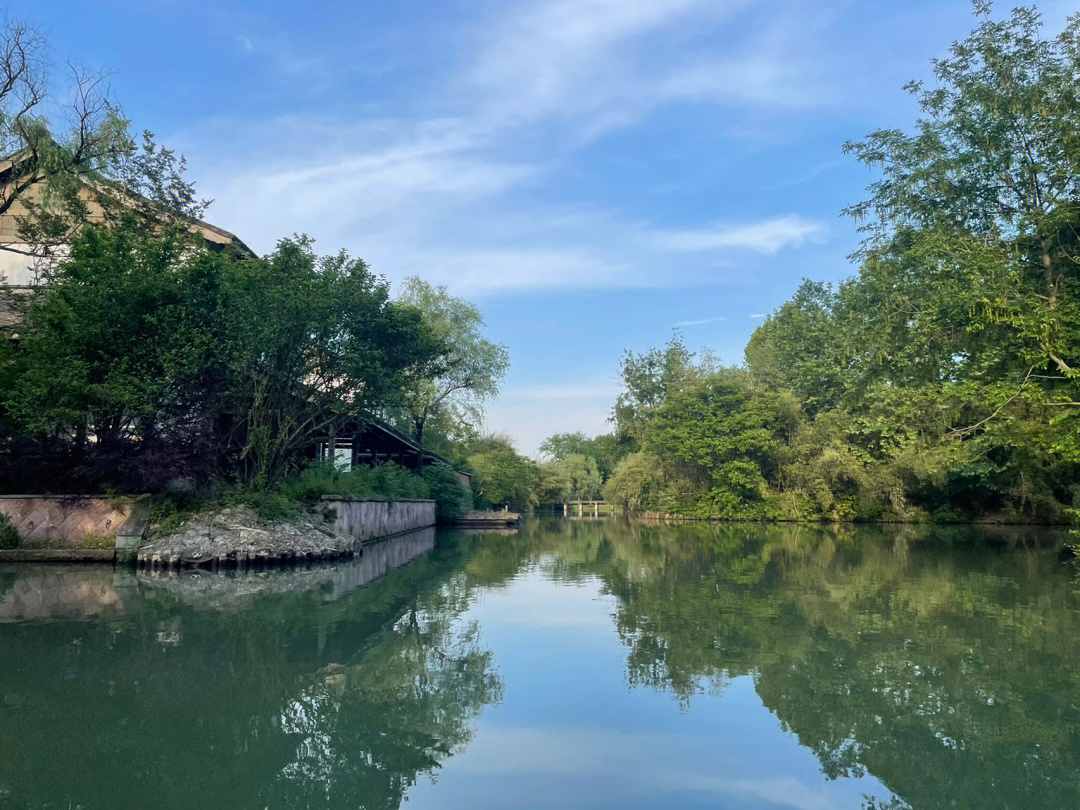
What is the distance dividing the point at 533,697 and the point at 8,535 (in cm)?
1341

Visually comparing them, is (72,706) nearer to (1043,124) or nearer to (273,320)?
(273,320)

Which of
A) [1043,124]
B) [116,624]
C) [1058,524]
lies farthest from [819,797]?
[1058,524]

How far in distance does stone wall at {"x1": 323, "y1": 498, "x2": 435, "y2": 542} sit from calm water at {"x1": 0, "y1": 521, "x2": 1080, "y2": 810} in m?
6.70

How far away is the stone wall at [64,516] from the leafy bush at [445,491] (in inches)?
773

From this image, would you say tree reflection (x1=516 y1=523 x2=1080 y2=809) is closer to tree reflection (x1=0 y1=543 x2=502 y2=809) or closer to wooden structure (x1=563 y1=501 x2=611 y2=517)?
tree reflection (x1=0 y1=543 x2=502 y2=809)

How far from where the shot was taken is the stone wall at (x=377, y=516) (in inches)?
758

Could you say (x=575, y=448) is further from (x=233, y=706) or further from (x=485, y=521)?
(x=233, y=706)

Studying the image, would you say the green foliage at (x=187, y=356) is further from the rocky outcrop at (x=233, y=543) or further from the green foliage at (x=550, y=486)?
the green foliage at (x=550, y=486)

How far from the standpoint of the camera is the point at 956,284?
51.5 feet

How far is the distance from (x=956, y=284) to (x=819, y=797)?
14171 mm

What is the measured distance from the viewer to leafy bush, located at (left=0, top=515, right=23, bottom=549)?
14867 millimetres

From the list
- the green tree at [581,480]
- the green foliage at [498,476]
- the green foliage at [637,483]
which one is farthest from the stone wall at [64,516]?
the green tree at [581,480]

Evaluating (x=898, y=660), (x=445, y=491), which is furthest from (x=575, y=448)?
(x=898, y=660)

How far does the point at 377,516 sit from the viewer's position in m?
23.5
